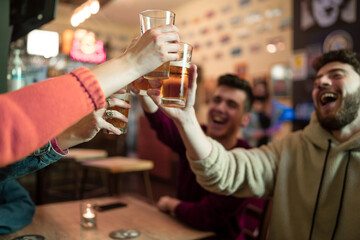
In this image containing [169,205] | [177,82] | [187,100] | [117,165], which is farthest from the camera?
[117,165]

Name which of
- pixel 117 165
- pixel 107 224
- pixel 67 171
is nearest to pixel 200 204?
pixel 107 224

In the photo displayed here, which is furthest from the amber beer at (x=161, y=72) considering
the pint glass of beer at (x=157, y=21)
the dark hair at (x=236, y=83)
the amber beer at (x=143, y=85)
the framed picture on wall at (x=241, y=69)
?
the framed picture on wall at (x=241, y=69)

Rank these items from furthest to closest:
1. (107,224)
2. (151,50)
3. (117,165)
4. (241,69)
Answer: (241,69) < (117,165) < (107,224) < (151,50)

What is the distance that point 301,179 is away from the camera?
1295 millimetres

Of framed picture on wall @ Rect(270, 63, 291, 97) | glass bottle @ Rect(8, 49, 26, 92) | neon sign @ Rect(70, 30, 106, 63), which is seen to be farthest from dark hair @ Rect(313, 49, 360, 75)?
neon sign @ Rect(70, 30, 106, 63)

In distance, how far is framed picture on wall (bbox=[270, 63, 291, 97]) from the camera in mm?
3494

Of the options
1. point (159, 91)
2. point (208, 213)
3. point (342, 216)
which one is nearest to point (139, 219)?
point (208, 213)

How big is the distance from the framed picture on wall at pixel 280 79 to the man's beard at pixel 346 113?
233 centimetres

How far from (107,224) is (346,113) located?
42.0 inches

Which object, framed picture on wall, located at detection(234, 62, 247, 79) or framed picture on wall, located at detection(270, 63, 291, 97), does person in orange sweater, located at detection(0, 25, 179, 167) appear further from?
framed picture on wall, located at detection(234, 62, 247, 79)

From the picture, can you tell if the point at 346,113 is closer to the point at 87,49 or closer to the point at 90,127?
the point at 90,127

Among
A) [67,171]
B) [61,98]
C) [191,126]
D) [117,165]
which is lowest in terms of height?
[67,171]

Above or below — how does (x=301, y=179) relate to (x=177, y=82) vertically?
below

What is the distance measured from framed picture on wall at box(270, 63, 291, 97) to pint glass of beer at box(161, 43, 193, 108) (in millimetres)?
2869
